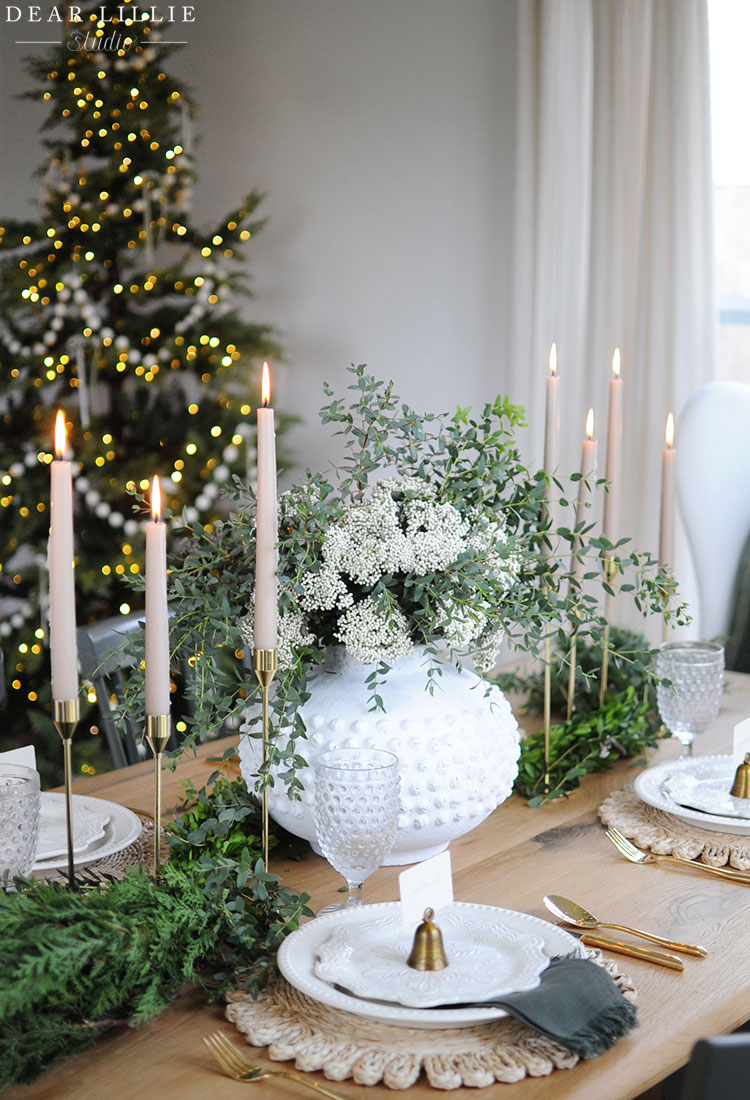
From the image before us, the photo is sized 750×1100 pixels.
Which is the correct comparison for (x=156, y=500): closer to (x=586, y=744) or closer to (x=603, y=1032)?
(x=603, y=1032)

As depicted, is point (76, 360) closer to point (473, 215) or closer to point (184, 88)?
point (184, 88)

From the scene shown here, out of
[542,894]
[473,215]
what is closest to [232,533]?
[542,894]

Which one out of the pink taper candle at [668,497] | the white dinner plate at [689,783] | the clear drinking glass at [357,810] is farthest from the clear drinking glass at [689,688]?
the clear drinking glass at [357,810]

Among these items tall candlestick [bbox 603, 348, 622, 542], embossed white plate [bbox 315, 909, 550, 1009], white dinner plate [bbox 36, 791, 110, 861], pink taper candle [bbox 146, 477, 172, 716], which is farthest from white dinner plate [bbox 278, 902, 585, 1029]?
tall candlestick [bbox 603, 348, 622, 542]

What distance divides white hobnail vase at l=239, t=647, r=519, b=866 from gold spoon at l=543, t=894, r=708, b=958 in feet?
0.39

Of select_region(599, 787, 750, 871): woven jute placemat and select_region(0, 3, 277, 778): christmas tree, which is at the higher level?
select_region(0, 3, 277, 778): christmas tree

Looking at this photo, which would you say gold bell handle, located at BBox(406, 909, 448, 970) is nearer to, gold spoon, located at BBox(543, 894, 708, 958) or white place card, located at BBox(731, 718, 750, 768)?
gold spoon, located at BBox(543, 894, 708, 958)

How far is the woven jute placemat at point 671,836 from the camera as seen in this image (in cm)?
129

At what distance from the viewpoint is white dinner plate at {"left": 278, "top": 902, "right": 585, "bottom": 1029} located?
90 centimetres

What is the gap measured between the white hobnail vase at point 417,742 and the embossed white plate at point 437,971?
0.14 m

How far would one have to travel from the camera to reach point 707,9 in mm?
3045

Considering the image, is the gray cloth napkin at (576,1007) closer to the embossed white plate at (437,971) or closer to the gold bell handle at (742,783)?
the embossed white plate at (437,971)

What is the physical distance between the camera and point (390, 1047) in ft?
2.90

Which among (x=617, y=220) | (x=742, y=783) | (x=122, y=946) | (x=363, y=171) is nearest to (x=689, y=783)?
(x=742, y=783)
